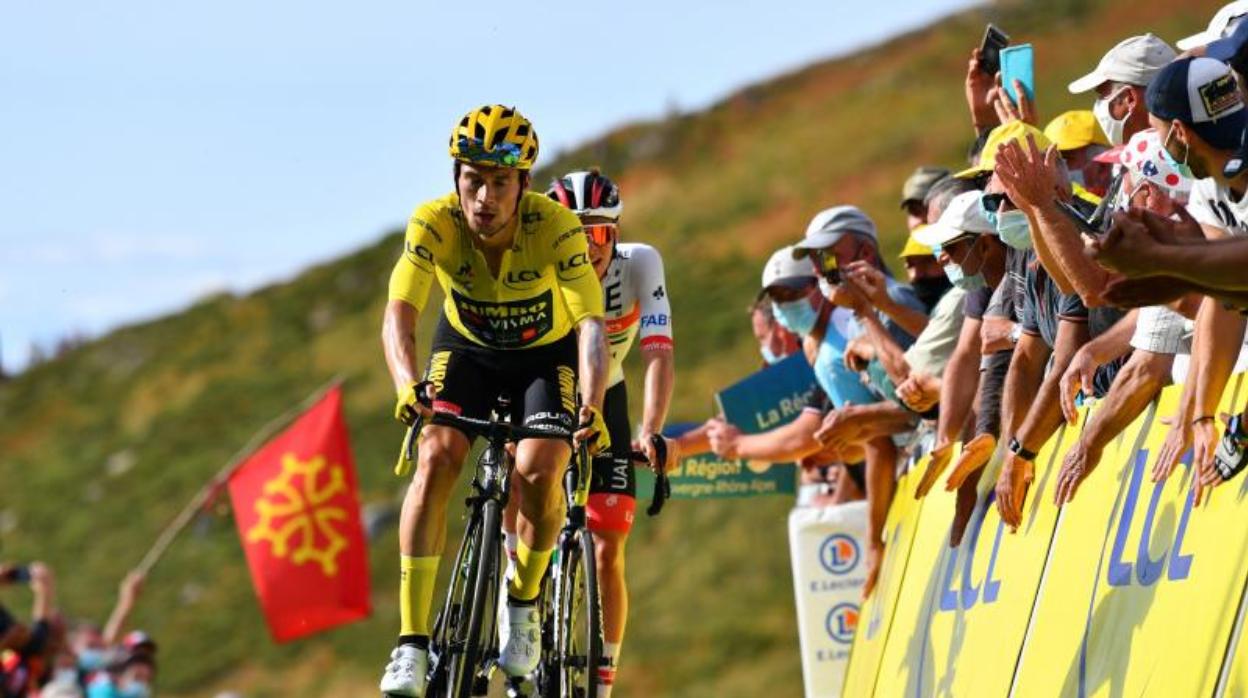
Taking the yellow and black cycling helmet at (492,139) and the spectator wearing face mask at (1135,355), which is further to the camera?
the yellow and black cycling helmet at (492,139)

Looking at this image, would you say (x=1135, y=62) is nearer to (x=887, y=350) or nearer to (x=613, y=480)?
(x=887, y=350)

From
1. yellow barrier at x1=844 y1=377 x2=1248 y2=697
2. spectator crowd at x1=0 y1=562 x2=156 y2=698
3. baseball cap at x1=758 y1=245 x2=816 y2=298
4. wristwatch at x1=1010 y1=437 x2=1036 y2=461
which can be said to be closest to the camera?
yellow barrier at x1=844 y1=377 x2=1248 y2=697

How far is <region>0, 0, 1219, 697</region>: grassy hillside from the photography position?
4650 centimetres

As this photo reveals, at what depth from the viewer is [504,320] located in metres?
9.91

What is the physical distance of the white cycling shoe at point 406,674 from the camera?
8789 mm

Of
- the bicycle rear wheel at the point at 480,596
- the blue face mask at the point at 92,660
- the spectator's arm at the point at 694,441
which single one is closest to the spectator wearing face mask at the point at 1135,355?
the bicycle rear wheel at the point at 480,596

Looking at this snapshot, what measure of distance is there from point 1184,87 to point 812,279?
20.6 feet

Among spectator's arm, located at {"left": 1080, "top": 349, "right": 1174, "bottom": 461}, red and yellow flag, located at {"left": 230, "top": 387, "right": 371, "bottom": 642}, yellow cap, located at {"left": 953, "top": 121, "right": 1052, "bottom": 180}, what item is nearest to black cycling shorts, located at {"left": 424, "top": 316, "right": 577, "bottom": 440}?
yellow cap, located at {"left": 953, "top": 121, "right": 1052, "bottom": 180}

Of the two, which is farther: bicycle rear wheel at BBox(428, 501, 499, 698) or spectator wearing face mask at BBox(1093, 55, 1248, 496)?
bicycle rear wheel at BBox(428, 501, 499, 698)

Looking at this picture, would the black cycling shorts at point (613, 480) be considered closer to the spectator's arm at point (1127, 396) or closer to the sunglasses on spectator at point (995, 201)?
the sunglasses on spectator at point (995, 201)

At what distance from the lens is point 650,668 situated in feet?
139

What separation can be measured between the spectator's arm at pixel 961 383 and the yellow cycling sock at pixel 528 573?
179 centimetres

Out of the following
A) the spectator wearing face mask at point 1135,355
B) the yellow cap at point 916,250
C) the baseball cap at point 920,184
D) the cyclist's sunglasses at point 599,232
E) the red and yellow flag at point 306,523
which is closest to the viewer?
the spectator wearing face mask at point 1135,355

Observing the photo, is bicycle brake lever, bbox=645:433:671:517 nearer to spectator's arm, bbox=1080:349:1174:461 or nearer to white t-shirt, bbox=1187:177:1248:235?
spectator's arm, bbox=1080:349:1174:461
